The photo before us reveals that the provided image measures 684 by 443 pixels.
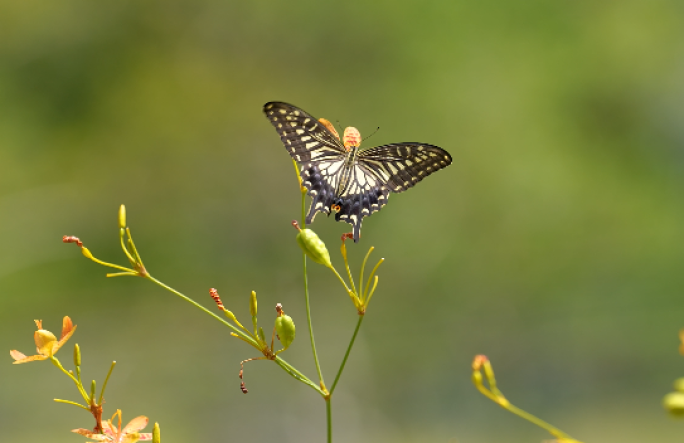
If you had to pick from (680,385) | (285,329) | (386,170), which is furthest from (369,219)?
(680,385)

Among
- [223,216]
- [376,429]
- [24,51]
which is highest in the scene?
[24,51]

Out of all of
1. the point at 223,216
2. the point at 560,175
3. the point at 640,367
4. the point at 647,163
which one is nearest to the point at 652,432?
the point at 640,367

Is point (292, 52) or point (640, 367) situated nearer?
point (640, 367)

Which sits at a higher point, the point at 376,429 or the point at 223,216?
the point at 223,216

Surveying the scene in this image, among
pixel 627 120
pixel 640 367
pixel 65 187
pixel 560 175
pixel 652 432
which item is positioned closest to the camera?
pixel 652 432

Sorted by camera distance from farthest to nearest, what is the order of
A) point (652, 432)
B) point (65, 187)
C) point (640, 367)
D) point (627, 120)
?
point (627, 120) → point (65, 187) → point (640, 367) → point (652, 432)

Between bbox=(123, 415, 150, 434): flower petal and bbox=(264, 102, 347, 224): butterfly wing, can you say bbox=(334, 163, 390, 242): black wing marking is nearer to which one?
bbox=(264, 102, 347, 224): butterfly wing

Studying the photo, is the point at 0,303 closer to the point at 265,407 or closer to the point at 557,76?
the point at 265,407
